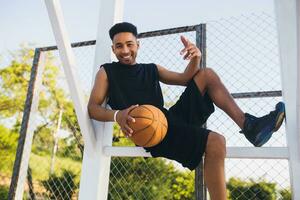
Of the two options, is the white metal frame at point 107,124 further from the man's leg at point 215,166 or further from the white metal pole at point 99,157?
the man's leg at point 215,166

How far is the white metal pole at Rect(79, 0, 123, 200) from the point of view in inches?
77.4

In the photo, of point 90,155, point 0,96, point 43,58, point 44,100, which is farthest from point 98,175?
point 0,96

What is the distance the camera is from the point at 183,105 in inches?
72.7

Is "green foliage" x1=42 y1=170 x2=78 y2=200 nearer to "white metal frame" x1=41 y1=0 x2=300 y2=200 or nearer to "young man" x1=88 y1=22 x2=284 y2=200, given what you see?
"white metal frame" x1=41 y1=0 x2=300 y2=200

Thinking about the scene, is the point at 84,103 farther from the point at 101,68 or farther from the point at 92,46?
the point at 92,46

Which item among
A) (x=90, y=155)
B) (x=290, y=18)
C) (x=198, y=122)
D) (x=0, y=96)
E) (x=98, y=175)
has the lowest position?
(x=98, y=175)

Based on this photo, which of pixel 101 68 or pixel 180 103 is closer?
pixel 180 103

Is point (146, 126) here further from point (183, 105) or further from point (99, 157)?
point (99, 157)

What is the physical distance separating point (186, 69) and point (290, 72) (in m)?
0.61

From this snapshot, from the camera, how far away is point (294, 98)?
167 centimetres

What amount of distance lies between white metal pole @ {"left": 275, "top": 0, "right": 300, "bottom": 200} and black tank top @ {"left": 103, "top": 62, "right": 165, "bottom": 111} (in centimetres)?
75

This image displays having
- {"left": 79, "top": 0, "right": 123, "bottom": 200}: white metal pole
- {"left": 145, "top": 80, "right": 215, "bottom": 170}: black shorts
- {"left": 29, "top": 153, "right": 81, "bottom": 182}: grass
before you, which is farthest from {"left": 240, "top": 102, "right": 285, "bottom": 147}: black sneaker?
{"left": 29, "top": 153, "right": 81, "bottom": 182}: grass

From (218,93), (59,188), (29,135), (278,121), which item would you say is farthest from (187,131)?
(59,188)

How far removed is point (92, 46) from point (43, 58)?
0.59 m
